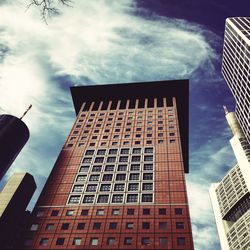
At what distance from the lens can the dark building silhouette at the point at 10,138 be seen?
103 metres

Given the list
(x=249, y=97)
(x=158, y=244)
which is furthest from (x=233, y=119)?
(x=158, y=244)

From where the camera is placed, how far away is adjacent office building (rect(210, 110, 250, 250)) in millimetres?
102188

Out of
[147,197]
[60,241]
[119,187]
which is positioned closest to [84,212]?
[60,241]

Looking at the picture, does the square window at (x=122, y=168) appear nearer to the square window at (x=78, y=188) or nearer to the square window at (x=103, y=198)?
the square window at (x=103, y=198)

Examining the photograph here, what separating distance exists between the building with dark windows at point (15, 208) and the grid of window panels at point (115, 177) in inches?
363

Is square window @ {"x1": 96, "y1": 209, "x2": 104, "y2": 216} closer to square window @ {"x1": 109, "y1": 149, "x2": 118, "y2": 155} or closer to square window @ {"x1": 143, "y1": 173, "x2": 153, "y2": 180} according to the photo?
square window @ {"x1": 143, "y1": 173, "x2": 153, "y2": 180}

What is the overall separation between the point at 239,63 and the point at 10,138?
297 feet

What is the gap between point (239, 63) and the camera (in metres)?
77.9

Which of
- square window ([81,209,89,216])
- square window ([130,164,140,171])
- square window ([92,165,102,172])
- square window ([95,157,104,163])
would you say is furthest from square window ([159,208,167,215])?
square window ([95,157,104,163])

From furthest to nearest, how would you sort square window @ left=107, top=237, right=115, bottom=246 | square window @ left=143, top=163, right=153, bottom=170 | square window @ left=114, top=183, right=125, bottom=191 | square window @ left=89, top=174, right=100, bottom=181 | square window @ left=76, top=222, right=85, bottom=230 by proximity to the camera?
1. square window @ left=143, top=163, right=153, bottom=170
2. square window @ left=89, top=174, right=100, bottom=181
3. square window @ left=114, top=183, right=125, bottom=191
4. square window @ left=76, top=222, right=85, bottom=230
5. square window @ left=107, top=237, right=115, bottom=246

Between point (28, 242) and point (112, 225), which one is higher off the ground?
point (112, 225)

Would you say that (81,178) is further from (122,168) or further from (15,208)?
(15,208)

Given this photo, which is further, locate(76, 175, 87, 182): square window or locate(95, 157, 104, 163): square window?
locate(95, 157, 104, 163): square window

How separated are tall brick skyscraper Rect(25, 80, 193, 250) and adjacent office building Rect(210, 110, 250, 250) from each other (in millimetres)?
59737
